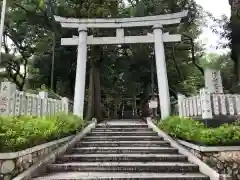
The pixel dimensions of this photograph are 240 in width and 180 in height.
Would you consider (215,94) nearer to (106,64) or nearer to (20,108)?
(20,108)

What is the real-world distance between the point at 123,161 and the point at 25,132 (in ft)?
8.05

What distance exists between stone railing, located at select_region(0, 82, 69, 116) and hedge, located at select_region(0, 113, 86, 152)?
50 cm

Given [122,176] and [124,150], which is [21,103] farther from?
[122,176]

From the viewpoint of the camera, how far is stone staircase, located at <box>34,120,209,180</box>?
4.97m

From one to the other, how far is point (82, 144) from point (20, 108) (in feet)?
7.11

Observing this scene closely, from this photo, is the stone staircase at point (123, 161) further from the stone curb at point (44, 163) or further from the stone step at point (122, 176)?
the stone curb at point (44, 163)

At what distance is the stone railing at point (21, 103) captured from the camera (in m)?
5.51

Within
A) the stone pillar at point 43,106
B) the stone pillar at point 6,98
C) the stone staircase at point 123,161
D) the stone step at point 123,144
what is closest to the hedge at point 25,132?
the stone pillar at point 6,98

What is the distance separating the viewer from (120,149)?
661cm

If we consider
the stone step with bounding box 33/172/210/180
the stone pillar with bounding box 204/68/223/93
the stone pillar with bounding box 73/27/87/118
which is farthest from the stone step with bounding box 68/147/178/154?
the stone pillar with bounding box 73/27/87/118

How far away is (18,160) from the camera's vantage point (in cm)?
444

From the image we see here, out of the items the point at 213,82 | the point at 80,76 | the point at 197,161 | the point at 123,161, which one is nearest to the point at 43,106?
the point at 123,161

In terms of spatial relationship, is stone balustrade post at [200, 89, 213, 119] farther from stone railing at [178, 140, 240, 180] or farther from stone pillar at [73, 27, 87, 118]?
stone pillar at [73, 27, 87, 118]

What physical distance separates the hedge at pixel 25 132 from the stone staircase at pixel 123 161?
26.2 inches
